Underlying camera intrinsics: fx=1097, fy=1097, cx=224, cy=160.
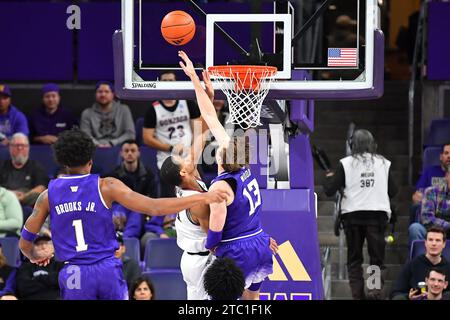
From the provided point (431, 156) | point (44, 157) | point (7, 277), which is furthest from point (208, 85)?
point (44, 157)

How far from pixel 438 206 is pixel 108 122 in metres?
4.04

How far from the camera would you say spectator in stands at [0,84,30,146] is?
12523mm

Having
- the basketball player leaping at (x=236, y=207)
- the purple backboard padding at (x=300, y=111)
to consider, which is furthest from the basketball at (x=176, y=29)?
the purple backboard padding at (x=300, y=111)

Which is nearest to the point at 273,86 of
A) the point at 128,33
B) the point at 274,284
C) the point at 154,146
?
the point at 128,33

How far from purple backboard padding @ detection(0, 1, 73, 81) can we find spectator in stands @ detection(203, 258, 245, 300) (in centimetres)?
A: 773

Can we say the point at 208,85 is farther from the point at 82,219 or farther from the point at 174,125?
the point at 174,125

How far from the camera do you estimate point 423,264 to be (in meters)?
10.0

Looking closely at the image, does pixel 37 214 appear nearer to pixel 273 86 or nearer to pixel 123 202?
pixel 123 202

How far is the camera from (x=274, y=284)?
902 cm

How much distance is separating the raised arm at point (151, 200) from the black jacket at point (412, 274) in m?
3.87

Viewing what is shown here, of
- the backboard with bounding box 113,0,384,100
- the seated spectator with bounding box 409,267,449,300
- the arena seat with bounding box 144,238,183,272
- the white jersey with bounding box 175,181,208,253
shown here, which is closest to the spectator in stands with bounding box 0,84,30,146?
the arena seat with bounding box 144,238,183,272

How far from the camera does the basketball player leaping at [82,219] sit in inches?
269

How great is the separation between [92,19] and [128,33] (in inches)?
200

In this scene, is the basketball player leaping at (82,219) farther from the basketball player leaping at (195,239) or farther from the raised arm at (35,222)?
the basketball player leaping at (195,239)
